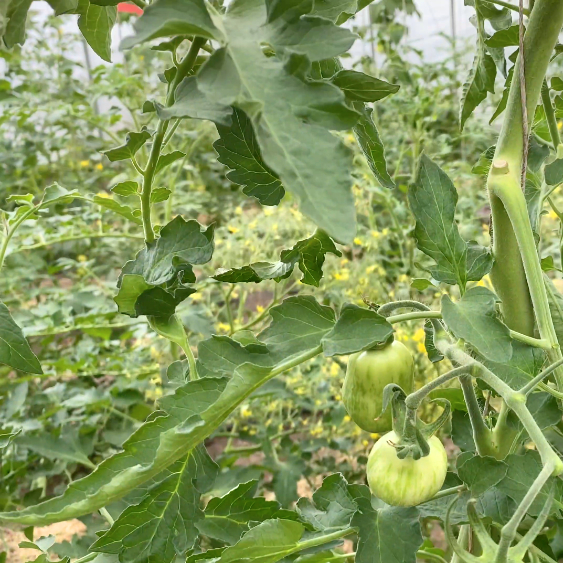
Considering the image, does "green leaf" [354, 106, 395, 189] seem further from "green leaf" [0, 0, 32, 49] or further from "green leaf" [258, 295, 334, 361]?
"green leaf" [0, 0, 32, 49]

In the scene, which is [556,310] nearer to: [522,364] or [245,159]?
[522,364]

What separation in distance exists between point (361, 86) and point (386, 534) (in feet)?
0.94

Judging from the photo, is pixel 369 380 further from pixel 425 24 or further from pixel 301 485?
pixel 425 24

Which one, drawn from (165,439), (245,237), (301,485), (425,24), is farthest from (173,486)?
(425,24)

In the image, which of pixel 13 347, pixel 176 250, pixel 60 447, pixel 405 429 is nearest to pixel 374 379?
pixel 405 429

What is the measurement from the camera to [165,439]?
30cm

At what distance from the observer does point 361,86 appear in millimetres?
351

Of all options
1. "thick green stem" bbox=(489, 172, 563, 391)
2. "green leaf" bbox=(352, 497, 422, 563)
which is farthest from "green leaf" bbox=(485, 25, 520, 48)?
"green leaf" bbox=(352, 497, 422, 563)

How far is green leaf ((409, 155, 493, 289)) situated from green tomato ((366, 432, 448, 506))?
0.37 ft

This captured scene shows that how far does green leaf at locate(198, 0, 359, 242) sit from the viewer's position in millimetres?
220

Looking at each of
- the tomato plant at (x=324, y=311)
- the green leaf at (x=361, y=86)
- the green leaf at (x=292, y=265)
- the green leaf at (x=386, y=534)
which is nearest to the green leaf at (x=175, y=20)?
the tomato plant at (x=324, y=311)

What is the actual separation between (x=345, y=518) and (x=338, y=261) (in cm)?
114

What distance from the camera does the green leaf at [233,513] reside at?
1.65ft

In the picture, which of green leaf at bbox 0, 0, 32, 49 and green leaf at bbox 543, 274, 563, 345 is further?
green leaf at bbox 543, 274, 563, 345
